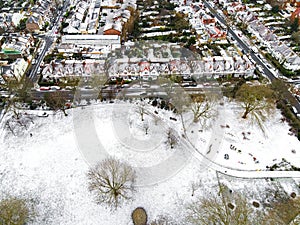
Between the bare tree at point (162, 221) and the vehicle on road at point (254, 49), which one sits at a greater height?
the vehicle on road at point (254, 49)

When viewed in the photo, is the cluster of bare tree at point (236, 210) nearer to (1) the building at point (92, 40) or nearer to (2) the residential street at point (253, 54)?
(2) the residential street at point (253, 54)

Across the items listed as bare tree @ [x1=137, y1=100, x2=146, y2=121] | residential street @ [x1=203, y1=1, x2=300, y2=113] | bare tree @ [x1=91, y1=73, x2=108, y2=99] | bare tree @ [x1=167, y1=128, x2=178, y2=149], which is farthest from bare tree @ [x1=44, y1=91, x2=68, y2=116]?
residential street @ [x1=203, y1=1, x2=300, y2=113]

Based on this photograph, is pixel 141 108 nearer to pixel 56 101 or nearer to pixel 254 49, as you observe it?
pixel 56 101

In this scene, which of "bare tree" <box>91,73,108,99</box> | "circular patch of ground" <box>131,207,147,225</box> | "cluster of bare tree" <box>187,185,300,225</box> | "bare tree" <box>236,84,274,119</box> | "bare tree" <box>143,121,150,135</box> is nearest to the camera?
"cluster of bare tree" <box>187,185,300,225</box>

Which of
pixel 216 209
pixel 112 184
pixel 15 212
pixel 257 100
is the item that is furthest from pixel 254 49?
pixel 15 212

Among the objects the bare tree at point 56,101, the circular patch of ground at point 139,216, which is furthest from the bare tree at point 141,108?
the circular patch of ground at point 139,216

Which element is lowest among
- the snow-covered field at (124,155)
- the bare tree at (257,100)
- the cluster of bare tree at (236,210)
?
the snow-covered field at (124,155)

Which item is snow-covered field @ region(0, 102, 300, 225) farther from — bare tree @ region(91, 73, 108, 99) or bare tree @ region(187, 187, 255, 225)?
bare tree @ region(91, 73, 108, 99)
